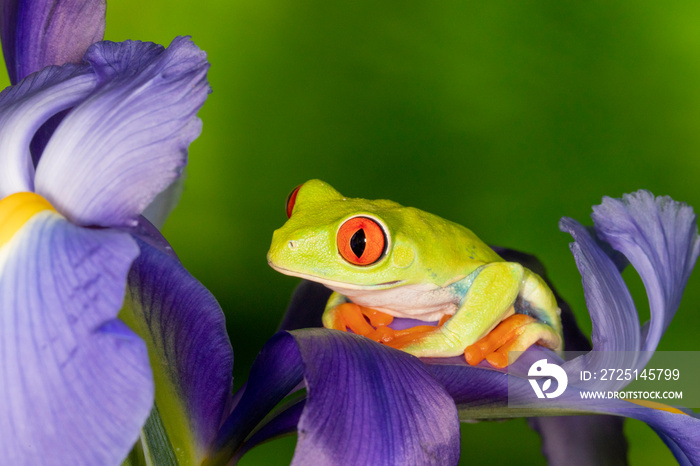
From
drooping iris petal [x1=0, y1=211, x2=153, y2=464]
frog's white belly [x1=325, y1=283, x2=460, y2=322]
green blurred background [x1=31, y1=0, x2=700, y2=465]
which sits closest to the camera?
drooping iris petal [x1=0, y1=211, x2=153, y2=464]

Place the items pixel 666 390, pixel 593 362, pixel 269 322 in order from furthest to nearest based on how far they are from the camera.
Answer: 1. pixel 269 322
2. pixel 666 390
3. pixel 593 362

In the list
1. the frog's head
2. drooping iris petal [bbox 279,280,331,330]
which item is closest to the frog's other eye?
the frog's head

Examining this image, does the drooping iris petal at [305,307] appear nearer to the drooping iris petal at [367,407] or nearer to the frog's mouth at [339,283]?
the frog's mouth at [339,283]

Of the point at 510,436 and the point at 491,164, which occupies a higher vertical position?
the point at 491,164

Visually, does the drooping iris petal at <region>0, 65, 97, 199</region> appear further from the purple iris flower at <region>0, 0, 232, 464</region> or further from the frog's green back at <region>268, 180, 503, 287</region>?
the frog's green back at <region>268, 180, 503, 287</region>

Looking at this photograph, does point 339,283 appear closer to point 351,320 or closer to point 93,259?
point 351,320

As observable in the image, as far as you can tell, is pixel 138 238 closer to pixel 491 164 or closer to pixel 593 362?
pixel 593 362

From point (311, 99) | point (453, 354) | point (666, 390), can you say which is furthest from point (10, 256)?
point (311, 99)
